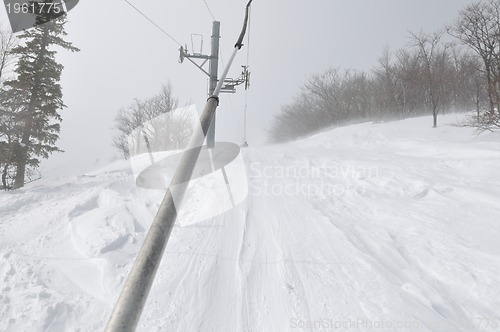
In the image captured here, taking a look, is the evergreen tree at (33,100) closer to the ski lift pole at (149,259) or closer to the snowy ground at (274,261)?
the snowy ground at (274,261)

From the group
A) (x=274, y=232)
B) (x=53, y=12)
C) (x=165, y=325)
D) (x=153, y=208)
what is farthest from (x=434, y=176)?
(x=53, y=12)

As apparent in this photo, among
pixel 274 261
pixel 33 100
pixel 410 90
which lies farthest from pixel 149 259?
pixel 410 90

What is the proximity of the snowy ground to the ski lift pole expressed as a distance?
189 centimetres

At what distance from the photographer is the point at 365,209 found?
17.4ft

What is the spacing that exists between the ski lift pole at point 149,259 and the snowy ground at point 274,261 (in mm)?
1892

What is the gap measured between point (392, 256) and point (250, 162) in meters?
7.14

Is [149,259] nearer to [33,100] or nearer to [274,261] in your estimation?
[274,261]

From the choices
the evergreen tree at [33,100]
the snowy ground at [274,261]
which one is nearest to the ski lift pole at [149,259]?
the snowy ground at [274,261]

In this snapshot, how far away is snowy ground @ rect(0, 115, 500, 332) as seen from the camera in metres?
2.47

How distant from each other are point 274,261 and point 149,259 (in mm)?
2861

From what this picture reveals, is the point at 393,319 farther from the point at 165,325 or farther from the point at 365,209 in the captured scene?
the point at 365,209

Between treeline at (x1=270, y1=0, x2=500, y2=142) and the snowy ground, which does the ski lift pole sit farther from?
treeline at (x1=270, y1=0, x2=500, y2=142)

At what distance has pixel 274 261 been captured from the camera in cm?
345

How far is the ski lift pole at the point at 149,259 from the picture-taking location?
716 millimetres
